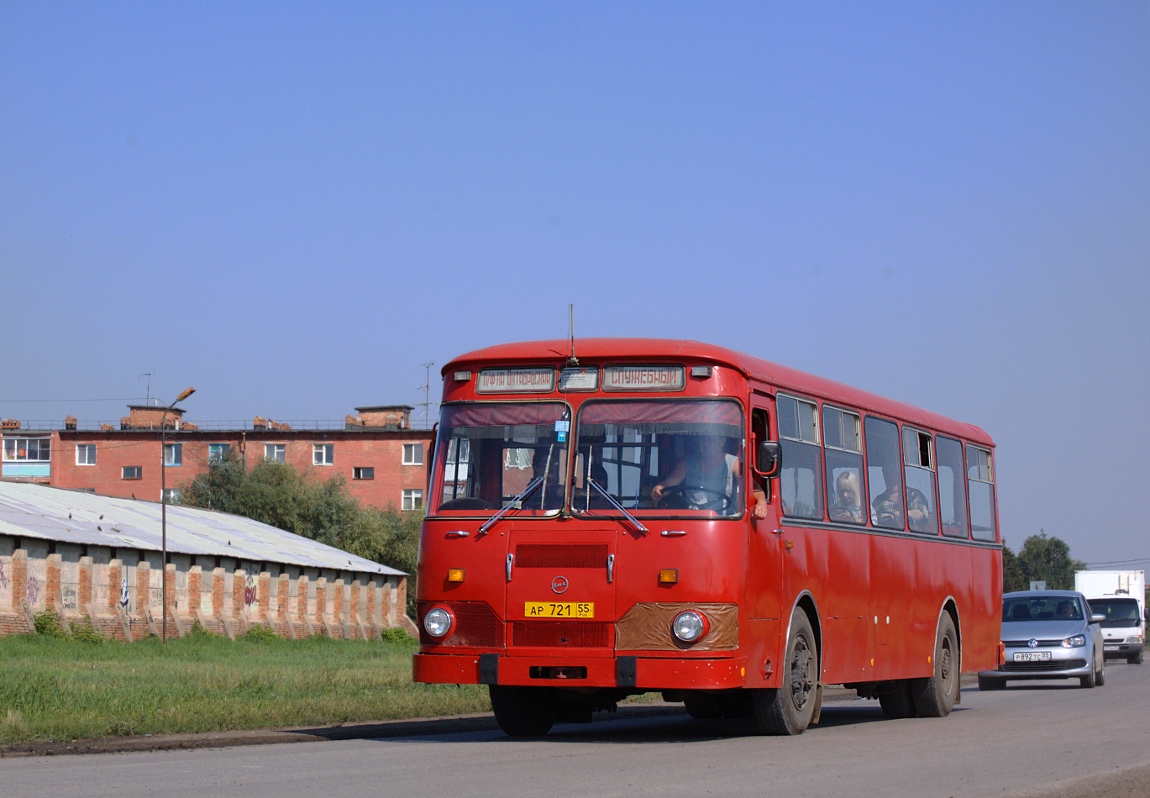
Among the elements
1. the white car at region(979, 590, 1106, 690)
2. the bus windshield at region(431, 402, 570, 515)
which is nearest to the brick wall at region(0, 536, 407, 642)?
the white car at region(979, 590, 1106, 690)

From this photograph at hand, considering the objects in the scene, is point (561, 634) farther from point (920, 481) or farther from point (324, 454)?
point (324, 454)

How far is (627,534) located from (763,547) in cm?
124

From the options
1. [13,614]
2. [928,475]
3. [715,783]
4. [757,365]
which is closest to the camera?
[715,783]

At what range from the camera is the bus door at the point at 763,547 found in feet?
43.9

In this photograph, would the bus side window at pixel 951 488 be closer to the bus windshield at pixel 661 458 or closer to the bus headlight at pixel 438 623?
the bus windshield at pixel 661 458

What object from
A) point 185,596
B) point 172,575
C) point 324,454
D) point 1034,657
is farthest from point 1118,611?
point 324,454

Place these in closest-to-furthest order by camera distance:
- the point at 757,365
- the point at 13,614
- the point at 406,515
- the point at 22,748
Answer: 1. the point at 22,748
2. the point at 757,365
3. the point at 13,614
4. the point at 406,515

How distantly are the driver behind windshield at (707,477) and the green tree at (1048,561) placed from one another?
546 ft

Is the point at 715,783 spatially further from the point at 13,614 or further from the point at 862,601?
the point at 13,614

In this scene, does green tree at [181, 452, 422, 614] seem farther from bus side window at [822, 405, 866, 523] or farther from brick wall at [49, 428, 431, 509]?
bus side window at [822, 405, 866, 523]

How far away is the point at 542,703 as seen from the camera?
14.9 metres

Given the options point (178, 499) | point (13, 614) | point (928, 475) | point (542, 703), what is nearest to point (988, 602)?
point (928, 475)

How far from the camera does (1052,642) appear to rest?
28.9m

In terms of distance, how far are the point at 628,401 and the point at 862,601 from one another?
13.4ft
